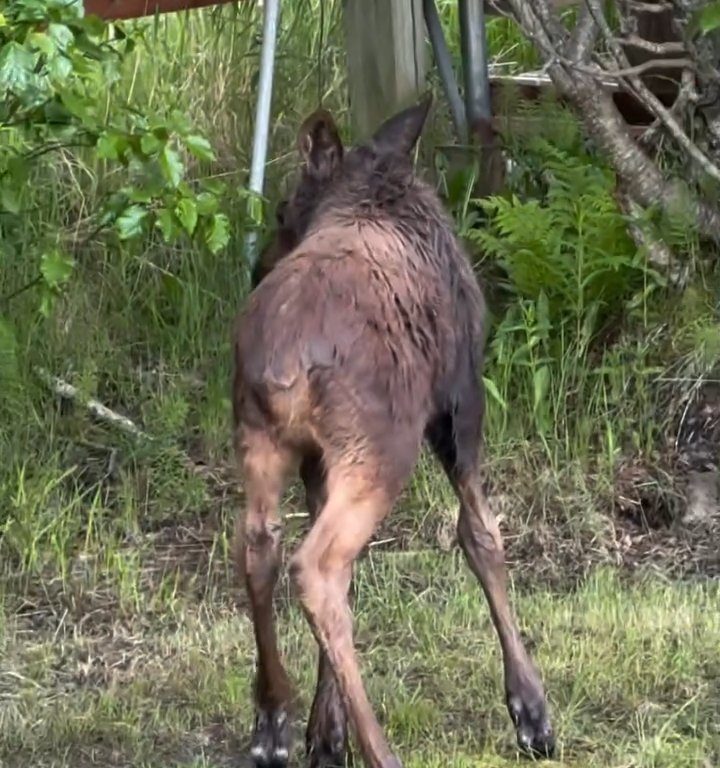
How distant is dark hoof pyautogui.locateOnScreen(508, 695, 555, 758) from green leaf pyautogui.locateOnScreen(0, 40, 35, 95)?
212 cm

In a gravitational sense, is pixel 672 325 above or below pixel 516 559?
above

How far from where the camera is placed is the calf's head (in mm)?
4668

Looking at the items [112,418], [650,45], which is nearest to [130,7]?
[112,418]

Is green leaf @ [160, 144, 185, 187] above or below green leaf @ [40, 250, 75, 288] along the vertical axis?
above

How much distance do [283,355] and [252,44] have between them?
3.92 meters

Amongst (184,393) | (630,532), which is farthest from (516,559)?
(184,393)

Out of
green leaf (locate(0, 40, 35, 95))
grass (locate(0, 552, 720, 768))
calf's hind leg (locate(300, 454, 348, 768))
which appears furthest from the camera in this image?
grass (locate(0, 552, 720, 768))

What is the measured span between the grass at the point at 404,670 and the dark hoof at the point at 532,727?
2.3 inches

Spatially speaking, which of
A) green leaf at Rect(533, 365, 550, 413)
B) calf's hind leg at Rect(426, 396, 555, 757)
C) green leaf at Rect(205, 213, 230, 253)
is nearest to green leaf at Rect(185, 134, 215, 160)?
green leaf at Rect(205, 213, 230, 253)

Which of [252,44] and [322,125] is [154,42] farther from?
[322,125]

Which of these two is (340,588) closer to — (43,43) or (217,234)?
(217,234)

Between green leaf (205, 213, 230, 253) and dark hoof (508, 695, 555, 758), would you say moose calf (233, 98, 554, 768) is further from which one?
green leaf (205, 213, 230, 253)

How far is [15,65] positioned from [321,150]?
1.03 m

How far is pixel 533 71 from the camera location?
7945mm
